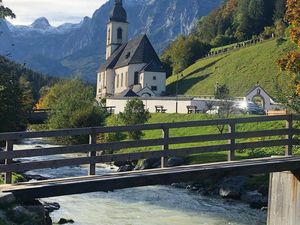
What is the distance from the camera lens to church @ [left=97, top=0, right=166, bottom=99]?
350ft

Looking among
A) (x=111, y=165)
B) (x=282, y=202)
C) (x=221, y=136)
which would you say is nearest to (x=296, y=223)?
(x=282, y=202)

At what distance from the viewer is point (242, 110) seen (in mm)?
58500

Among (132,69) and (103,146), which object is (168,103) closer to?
(132,69)

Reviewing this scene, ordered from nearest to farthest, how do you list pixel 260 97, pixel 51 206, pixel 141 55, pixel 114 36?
pixel 51 206
pixel 260 97
pixel 141 55
pixel 114 36

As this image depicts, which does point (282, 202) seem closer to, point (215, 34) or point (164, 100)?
point (164, 100)

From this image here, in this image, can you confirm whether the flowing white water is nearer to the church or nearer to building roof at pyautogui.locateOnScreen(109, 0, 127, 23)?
the church

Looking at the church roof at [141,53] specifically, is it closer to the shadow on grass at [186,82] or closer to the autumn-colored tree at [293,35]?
the shadow on grass at [186,82]

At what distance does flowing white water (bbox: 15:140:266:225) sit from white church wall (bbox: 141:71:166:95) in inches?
3032

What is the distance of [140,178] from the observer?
12820 millimetres

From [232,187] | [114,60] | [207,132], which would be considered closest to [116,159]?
[232,187]

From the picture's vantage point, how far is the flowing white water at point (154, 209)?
71.4ft

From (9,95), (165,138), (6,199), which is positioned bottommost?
(6,199)

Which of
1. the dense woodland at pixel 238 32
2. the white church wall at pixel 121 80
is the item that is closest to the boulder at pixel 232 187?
the white church wall at pixel 121 80

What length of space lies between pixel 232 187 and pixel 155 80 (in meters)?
78.6
